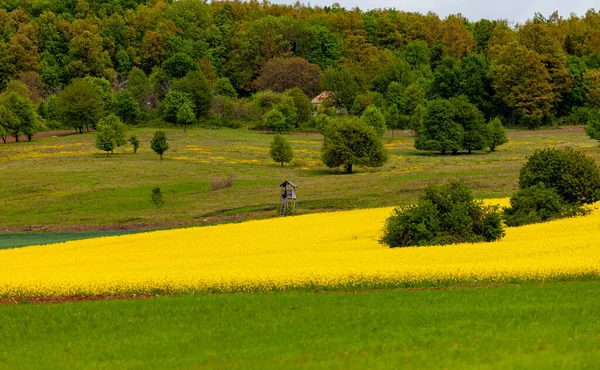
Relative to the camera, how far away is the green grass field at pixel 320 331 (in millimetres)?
14539

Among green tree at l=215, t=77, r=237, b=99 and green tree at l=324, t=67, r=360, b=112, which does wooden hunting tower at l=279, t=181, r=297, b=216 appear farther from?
green tree at l=215, t=77, r=237, b=99

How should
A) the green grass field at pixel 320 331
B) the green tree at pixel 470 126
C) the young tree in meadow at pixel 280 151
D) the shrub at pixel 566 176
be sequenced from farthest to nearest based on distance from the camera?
the green tree at pixel 470 126 < the young tree in meadow at pixel 280 151 < the shrub at pixel 566 176 < the green grass field at pixel 320 331

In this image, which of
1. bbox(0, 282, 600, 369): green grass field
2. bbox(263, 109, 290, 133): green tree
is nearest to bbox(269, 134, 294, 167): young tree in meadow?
bbox(263, 109, 290, 133): green tree

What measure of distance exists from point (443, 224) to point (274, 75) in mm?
141808

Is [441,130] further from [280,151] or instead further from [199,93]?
[199,93]

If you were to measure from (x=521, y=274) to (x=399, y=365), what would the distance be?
9.92 meters

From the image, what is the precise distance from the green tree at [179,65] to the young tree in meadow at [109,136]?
75.8 meters

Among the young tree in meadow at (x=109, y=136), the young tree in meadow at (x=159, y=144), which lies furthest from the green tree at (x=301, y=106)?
the young tree in meadow at (x=159, y=144)

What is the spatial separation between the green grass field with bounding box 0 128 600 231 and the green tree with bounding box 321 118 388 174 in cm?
139

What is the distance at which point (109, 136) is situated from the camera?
96438 millimetres

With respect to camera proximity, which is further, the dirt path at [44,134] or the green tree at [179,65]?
the green tree at [179,65]

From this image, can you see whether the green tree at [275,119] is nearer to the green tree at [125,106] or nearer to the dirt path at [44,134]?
the green tree at [125,106]

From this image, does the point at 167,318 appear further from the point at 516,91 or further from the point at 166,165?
the point at 516,91

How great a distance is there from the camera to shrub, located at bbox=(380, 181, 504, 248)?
31375mm
